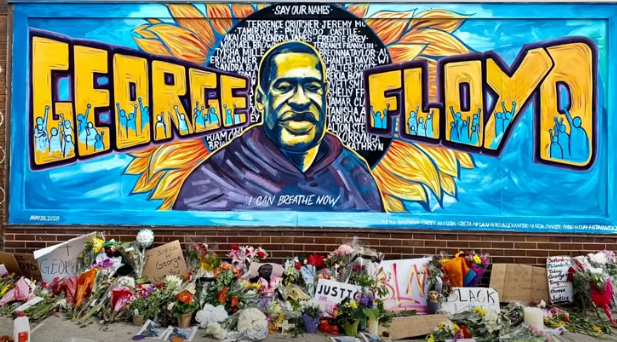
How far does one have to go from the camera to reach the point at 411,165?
18.1 feet

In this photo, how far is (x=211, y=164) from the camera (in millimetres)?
5629

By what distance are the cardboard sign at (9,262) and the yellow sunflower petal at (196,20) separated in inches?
153

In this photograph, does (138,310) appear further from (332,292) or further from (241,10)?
(241,10)

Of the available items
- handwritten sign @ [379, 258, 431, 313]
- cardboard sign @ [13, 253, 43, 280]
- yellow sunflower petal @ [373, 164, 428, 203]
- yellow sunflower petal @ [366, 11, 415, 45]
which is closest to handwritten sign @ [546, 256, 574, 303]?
handwritten sign @ [379, 258, 431, 313]

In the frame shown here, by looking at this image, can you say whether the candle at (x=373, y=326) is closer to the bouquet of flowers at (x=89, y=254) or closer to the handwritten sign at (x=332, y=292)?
the handwritten sign at (x=332, y=292)

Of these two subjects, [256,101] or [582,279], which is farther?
[256,101]

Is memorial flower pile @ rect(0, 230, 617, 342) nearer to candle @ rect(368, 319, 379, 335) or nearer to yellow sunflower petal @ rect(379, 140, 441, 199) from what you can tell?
candle @ rect(368, 319, 379, 335)

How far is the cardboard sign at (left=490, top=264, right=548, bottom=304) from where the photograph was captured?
525 centimetres

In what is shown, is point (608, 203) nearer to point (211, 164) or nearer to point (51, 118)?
point (211, 164)

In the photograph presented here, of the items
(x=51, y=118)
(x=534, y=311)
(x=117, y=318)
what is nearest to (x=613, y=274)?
(x=534, y=311)

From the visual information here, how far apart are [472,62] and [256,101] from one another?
117 inches

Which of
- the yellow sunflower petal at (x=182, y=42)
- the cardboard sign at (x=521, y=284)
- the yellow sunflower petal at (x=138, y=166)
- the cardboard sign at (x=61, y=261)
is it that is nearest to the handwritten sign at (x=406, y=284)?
the cardboard sign at (x=521, y=284)

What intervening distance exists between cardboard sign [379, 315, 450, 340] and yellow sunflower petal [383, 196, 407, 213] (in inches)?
56.1
